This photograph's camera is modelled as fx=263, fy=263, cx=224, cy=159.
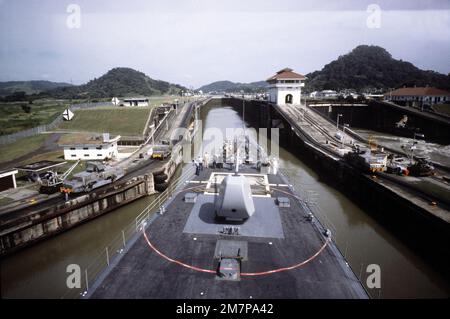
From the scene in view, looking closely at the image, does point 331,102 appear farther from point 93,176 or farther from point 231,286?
point 231,286

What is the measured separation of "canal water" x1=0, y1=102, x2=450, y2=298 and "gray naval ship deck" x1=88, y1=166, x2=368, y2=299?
243 inches

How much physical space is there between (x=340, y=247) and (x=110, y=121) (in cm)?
6742

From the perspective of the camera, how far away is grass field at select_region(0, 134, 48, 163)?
45.2 meters

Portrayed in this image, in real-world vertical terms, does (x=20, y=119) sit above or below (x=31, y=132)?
above

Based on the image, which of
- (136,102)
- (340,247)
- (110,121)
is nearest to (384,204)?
(340,247)

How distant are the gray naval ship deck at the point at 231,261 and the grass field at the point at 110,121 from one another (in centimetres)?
5217

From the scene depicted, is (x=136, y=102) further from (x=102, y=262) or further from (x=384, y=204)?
(x=384, y=204)

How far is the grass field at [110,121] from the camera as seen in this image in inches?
2665

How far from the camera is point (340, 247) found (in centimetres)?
2314

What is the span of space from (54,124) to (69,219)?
5709cm

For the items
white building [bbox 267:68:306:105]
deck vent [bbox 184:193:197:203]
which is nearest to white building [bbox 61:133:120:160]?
deck vent [bbox 184:193:197:203]

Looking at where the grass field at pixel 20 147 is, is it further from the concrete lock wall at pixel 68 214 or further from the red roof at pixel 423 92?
the red roof at pixel 423 92

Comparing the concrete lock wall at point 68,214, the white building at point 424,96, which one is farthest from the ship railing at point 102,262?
the white building at point 424,96
